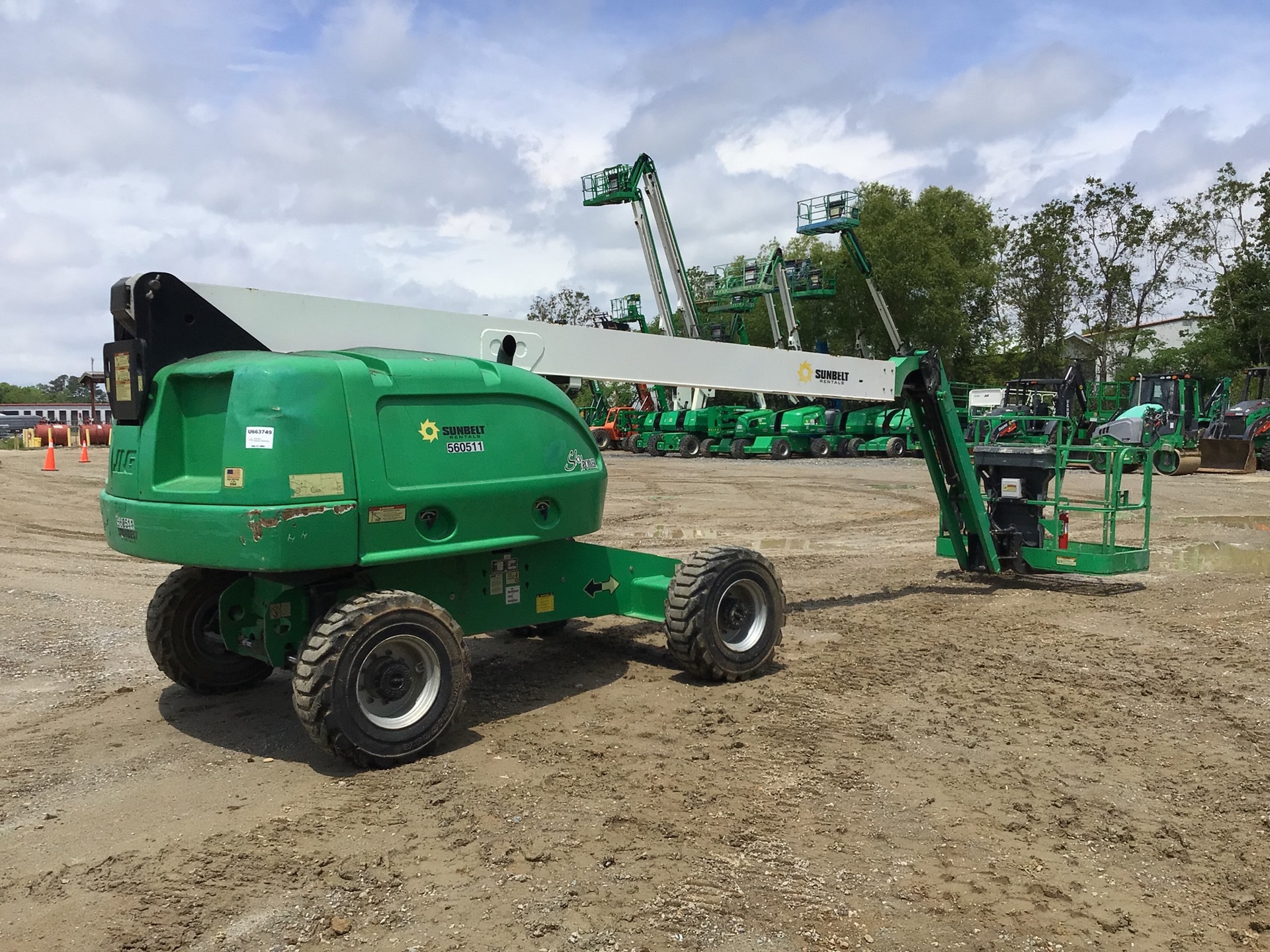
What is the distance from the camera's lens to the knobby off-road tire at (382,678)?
4.82 m

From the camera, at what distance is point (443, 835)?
4.31 m

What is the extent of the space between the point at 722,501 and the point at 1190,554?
834 cm

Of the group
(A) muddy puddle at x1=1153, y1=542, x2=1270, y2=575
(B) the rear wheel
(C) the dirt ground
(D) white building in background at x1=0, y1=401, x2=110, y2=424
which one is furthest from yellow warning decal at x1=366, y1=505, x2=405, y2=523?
(D) white building in background at x1=0, y1=401, x2=110, y2=424

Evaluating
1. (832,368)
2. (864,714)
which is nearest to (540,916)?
(864,714)

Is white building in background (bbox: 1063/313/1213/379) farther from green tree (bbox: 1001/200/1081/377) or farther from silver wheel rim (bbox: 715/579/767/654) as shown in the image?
silver wheel rim (bbox: 715/579/767/654)

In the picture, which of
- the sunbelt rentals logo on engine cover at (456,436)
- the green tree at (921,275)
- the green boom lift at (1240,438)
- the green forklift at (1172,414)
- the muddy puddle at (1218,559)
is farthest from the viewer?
the green tree at (921,275)

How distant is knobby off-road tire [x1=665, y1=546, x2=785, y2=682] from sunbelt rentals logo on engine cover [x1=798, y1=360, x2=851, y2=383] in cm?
186

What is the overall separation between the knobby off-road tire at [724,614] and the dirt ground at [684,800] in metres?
0.19

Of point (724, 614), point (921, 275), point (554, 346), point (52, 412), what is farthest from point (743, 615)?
point (52, 412)

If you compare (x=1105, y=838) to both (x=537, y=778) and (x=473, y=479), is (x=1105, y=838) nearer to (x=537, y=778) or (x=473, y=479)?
(x=537, y=778)

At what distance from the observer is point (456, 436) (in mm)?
5473

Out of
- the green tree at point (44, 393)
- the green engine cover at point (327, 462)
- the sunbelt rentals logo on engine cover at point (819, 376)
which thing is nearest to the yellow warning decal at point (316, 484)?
the green engine cover at point (327, 462)

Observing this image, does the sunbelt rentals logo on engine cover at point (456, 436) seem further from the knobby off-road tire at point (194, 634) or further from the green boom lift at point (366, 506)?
the knobby off-road tire at point (194, 634)

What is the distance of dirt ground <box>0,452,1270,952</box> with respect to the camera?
11.9 ft
